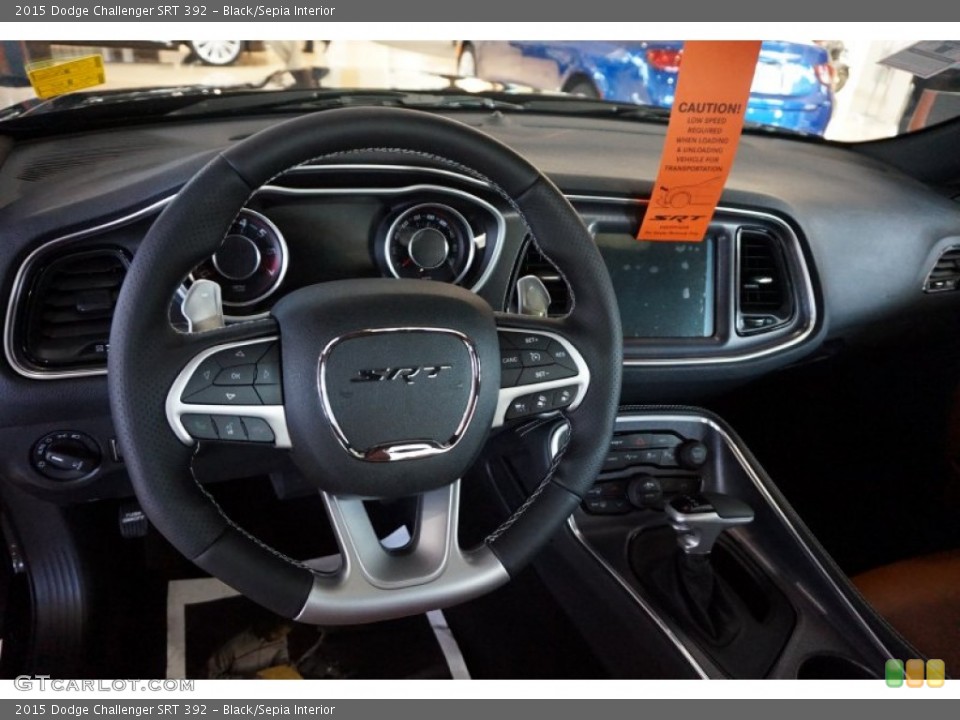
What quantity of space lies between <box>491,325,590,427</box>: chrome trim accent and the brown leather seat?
0.69 meters

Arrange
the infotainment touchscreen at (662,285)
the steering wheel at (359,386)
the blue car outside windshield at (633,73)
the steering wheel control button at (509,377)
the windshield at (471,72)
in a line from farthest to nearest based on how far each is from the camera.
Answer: the blue car outside windshield at (633,73) → the infotainment touchscreen at (662,285) → the windshield at (471,72) → the steering wheel control button at (509,377) → the steering wheel at (359,386)

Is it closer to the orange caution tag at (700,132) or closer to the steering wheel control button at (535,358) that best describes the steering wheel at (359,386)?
the steering wheel control button at (535,358)

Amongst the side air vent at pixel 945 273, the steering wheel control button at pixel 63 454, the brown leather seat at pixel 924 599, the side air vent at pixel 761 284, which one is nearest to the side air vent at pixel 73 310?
the steering wheel control button at pixel 63 454

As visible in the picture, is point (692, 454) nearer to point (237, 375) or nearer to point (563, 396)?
point (563, 396)

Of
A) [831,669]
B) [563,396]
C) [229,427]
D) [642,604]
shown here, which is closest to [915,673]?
[831,669]

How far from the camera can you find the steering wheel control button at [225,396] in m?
0.87

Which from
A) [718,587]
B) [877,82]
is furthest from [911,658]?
[877,82]

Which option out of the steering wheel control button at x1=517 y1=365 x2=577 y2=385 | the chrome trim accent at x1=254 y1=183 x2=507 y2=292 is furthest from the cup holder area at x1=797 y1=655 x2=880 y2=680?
the chrome trim accent at x1=254 y1=183 x2=507 y2=292

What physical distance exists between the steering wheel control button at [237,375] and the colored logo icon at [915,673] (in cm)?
92

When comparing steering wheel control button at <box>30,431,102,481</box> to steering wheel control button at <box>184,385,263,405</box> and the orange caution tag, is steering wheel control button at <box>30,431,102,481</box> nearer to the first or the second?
steering wheel control button at <box>184,385,263,405</box>

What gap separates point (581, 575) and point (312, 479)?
58 cm

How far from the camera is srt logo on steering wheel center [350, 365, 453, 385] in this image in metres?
0.91
